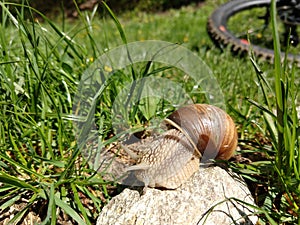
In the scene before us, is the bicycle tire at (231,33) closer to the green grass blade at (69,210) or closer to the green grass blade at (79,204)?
the green grass blade at (79,204)

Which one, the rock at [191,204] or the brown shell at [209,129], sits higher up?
the brown shell at [209,129]

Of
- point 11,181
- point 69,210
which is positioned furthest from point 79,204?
point 11,181

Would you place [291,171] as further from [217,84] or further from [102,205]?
[217,84]

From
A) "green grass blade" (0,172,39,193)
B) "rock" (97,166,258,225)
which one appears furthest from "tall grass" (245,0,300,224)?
"green grass blade" (0,172,39,193)

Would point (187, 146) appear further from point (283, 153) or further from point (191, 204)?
point (283, 153)

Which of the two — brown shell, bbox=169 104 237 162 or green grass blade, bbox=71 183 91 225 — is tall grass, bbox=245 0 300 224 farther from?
green grass blade, bbox=71 183 91 225

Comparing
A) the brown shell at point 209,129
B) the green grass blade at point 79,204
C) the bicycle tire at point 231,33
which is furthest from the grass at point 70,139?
the bicycle tire at point 231,33
